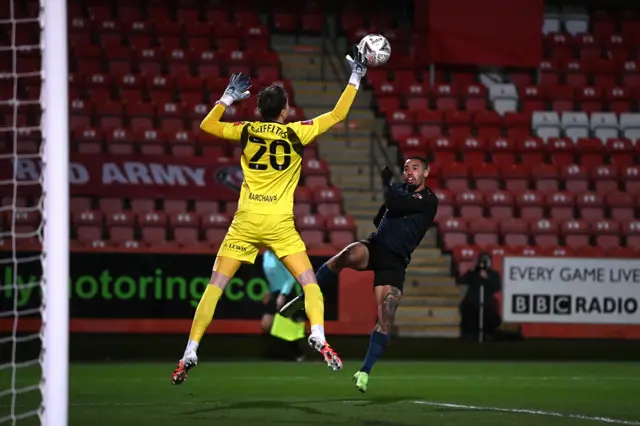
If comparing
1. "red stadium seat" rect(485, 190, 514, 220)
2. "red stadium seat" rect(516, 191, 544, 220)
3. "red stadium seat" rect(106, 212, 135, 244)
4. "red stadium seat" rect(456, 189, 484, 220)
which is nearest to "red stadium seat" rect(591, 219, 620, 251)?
"red stadium seat" rect(516, 191, 544, 220)

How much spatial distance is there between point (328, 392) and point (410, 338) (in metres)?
6.67

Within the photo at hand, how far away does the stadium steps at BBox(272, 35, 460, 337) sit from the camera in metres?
17.1

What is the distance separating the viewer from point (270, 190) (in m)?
8.17

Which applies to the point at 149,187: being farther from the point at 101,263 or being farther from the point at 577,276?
the point at 577,276

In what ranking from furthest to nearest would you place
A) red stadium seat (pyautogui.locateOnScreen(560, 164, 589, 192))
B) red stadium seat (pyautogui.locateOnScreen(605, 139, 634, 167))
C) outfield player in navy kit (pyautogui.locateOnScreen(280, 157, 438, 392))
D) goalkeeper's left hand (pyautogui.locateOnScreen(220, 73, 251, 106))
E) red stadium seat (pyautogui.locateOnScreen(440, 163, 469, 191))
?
red stadium seat (pyautogui.locateOnScreen(605, 139, 634, 167)) < red stadium seat (pyautogui.locateOnScreen(560, 164, 589, 192)) < red stadium seat (pyautogui.locateOnScreen(440, 163, 469, 191)) < outfield player in navy kit (pyautogui.locateOnScreen(280, 157, 438, 392)) < goalkeeper's left hand (pyautogui.locateOnScreen(220, 73, 251, 106))

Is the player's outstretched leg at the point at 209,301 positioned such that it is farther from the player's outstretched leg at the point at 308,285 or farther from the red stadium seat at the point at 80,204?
the red stadium seat at the point at 80,204

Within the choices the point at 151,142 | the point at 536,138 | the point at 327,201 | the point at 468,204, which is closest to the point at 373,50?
the point at 327,201

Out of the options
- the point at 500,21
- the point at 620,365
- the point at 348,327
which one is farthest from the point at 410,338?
the point at 500,21

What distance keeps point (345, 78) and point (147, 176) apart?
5443 millimetres

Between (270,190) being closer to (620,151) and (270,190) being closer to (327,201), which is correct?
(327,201)

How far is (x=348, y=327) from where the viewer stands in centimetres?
1548

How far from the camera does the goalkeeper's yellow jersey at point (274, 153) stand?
320 inches

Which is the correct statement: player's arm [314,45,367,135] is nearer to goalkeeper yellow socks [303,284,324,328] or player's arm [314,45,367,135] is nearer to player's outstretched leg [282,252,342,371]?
player's outstretched leg [282,252,342,371]

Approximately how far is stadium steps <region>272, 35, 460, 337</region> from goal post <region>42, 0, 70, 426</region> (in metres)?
11.8
